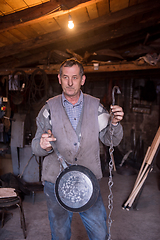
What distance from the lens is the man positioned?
1.77 meters

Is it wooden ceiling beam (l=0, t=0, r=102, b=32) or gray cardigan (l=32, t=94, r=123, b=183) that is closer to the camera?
gray cardigan (l=32, t=94, r=123, b=183)

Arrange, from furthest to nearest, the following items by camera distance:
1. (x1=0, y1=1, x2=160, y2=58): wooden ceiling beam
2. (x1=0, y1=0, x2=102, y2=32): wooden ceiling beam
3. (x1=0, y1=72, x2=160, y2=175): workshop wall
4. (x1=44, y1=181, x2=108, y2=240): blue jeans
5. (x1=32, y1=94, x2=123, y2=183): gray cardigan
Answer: (x1=0, y1=72, x2=160, y2=175): workshop wall < (x1=0, y1=1, x2=160, y2=58): wooden ceiling beam < (x1=0, y1=0, x2=102, y2=32): wooden ceiling beam < (x1=32, y1=94, x2=123, y2=183): gray cardigan < (x1=44, y1=181, x2=108, y2=240): blue jeans

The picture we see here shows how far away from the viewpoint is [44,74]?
4699 millimetres

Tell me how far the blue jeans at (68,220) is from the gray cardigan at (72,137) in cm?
20

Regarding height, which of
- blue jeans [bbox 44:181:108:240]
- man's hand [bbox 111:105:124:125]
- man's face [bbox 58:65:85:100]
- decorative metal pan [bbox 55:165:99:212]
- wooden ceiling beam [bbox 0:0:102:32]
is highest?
wooden ceiling beam [bbox 0:0:102:32]

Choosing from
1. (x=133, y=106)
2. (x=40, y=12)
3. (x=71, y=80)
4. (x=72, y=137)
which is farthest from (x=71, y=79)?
(x=133, y=106)

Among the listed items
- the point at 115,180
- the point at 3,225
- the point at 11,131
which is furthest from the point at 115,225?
the point at 11,131

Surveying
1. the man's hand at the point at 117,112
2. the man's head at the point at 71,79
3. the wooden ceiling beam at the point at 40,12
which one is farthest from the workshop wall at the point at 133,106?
the man's hand at the point at 117,112

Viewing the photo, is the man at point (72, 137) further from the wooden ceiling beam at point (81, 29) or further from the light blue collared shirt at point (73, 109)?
the wooden ceiling beam at point (81, 29)

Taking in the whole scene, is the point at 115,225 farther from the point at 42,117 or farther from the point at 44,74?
the point at 44,74

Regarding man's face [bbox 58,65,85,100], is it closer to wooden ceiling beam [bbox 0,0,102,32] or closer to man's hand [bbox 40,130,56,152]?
man's hand [bbox 40,130,56,152]

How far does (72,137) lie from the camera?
6.00 feet

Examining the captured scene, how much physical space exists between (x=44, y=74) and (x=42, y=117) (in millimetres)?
2991

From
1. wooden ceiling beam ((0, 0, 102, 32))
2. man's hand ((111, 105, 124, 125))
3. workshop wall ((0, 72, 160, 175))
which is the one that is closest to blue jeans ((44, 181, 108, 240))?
man's hand ((111, 105, 124, 125))
